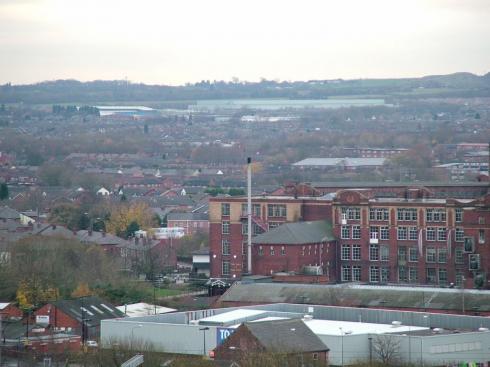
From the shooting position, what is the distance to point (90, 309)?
4819 centimetres

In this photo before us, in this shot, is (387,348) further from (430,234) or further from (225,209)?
(225,209)

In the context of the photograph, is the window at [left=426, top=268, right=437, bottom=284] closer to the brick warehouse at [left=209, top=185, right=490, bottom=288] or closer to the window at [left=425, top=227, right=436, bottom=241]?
the brick warehouse at [left=209, top=185, right=490, bottom=288]

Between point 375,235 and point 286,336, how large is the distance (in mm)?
19969

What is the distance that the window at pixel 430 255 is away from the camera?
187 ft

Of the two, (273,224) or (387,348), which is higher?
(387,348)

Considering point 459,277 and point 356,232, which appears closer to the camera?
point 459,277

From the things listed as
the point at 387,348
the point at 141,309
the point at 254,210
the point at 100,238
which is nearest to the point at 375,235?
the point at 254,210

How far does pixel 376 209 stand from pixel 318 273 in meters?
3.27

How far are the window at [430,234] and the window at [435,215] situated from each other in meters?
0.26

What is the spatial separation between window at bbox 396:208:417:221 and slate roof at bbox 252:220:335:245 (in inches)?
83.2

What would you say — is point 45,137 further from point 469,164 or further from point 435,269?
point 435,269

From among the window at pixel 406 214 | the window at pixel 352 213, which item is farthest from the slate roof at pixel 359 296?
the window at pixel 352 213

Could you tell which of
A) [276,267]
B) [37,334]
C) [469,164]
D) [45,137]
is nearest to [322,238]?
[276,267]

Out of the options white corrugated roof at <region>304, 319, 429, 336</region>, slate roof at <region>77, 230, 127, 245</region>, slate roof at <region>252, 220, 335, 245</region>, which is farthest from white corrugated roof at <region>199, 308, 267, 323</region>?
slate roof at <region>77, 230, 127, 245</region>
